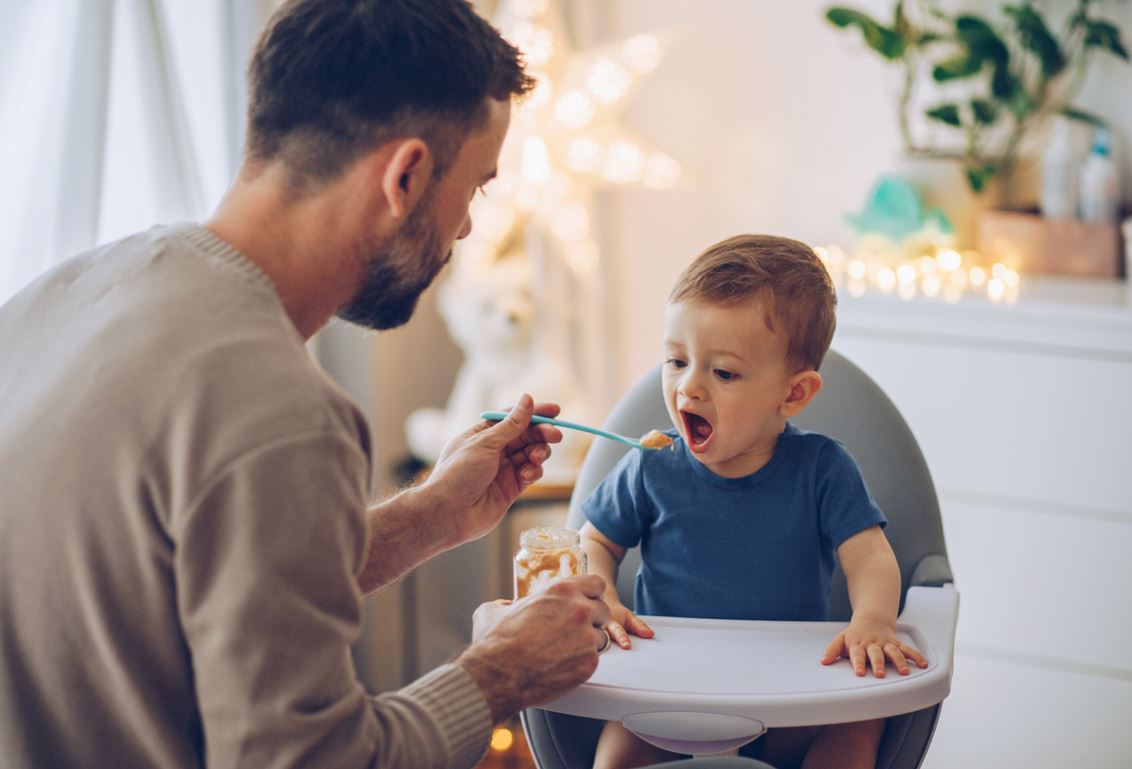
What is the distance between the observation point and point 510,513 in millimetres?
2818

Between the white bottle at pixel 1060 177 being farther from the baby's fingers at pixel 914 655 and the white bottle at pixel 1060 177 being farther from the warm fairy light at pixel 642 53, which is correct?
the baby's fingers at pixel 914 655

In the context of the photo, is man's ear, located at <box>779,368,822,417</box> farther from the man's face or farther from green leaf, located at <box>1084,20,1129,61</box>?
green leaf, located at <box>1084,20,1129,61</box>

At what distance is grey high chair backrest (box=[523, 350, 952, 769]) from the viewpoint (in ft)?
5.02

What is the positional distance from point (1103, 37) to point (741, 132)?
0.85 metres

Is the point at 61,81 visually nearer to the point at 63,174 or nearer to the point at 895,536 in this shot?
the point at 63,174

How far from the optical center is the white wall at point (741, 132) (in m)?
2.95

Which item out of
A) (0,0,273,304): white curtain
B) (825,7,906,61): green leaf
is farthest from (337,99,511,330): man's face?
(825,7,906,61): green leaf

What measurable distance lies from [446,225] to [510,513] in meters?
1.61

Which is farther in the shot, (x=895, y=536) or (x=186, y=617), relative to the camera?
(x=895, y=536)

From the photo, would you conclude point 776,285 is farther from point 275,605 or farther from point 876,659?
point 275,605

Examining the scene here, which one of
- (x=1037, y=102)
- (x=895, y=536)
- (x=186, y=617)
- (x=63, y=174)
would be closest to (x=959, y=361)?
(x=1037, y=102)

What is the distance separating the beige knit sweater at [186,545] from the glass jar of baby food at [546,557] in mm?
285

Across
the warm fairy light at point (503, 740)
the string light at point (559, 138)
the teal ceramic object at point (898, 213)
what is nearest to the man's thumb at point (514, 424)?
the string light at point (559, 138)

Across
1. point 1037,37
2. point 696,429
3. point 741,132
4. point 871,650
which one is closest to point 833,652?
point 871,650
